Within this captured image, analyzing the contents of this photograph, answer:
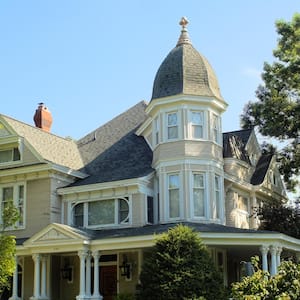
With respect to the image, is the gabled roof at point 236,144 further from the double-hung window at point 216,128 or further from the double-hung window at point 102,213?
the double-hung window at point 102,213

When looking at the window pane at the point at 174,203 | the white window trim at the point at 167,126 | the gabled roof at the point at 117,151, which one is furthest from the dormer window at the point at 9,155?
the window pane at the point at 174,203

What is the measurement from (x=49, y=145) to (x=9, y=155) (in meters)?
1.83

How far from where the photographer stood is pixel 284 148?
34719mm

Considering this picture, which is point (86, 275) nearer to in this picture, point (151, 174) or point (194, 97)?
point (151, 174)

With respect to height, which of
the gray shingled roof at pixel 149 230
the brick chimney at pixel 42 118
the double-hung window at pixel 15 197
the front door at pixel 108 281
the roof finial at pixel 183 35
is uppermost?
the roof finial at pixel 183 35

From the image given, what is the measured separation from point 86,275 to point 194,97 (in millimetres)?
8241

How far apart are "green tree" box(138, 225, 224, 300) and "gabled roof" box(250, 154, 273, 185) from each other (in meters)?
10.6

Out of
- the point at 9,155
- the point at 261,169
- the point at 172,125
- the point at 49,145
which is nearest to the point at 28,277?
the point at 9,155

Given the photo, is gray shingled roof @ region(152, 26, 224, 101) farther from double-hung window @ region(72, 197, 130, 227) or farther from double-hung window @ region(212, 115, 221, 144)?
double-hung window @ region(72, 197, 130, 227)

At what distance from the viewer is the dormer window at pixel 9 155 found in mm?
26875

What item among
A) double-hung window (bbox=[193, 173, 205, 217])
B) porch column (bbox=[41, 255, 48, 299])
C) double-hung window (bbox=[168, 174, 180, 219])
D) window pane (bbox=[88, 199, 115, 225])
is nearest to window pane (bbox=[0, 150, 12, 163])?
window pane (bbox=[88, 199, 115, 225])

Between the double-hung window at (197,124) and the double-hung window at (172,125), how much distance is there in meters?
0.66

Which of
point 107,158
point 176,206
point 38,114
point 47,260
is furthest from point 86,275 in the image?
point 38,114

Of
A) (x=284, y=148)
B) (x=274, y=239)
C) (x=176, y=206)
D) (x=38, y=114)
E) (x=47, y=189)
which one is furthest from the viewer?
(x=284, y=148)
